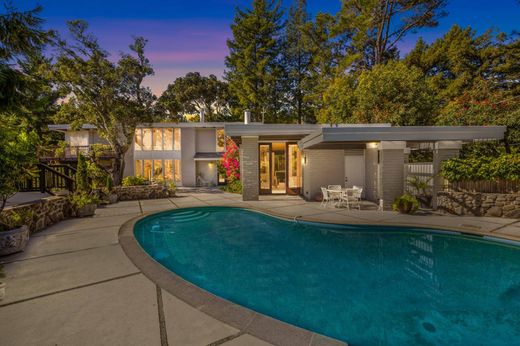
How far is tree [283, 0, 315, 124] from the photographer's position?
100.0 feet

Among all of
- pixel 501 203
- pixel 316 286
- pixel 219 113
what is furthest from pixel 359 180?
pixel 219 113

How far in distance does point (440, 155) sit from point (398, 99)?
12284mm

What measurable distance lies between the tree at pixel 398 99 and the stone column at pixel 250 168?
1350cm

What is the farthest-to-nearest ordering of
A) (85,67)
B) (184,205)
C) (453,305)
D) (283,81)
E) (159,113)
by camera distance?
(283,81)
(159,113)
(85,67)
(184,205)
(453,305)

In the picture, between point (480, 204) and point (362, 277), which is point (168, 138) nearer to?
point (362, 277)

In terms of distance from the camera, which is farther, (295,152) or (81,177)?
(295,152)

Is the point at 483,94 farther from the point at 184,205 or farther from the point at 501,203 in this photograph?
the point at 184,205

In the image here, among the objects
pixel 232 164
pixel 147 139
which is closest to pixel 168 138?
pixel 147 139

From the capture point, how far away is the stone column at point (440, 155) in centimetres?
977

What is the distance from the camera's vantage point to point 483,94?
18297 millimetres

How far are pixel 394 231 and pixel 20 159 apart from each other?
9.97 m

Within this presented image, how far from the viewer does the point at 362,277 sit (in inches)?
201

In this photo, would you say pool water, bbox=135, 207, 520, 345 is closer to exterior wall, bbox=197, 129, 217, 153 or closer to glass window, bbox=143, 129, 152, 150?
exterior wall, bbox=197, 129, 217, 153

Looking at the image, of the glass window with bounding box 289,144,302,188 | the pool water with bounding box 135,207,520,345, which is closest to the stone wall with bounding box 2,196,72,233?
the pool water with bounding box 135,207,520,345
